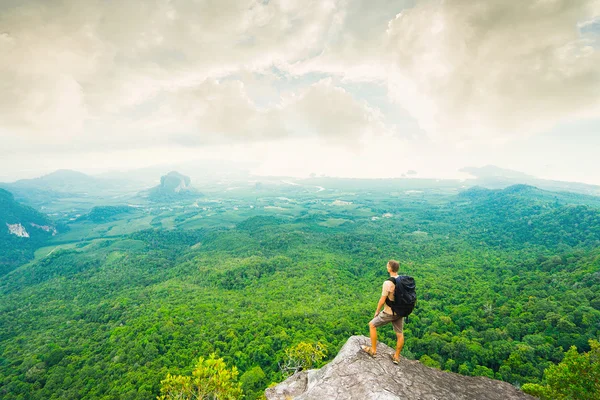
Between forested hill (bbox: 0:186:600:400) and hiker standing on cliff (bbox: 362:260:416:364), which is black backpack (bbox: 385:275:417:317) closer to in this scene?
hiker standing on cliff (bbox: 362:260:416:364)

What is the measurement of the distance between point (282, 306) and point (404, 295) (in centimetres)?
7364

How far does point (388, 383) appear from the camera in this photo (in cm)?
1085

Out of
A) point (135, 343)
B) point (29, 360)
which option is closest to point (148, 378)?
point (135, 343)

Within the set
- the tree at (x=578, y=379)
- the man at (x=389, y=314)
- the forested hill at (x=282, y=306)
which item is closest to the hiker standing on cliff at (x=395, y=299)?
the man at (x=389, y=314)

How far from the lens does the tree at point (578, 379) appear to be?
1880 cm

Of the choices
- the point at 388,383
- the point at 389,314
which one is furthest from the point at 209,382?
the point at 389,314

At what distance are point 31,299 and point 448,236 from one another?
227 m

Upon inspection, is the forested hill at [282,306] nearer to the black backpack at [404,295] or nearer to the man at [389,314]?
the man at [389,314]

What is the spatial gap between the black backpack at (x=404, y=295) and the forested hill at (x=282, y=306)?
102ft

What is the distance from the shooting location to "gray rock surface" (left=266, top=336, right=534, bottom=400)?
10.5 meters

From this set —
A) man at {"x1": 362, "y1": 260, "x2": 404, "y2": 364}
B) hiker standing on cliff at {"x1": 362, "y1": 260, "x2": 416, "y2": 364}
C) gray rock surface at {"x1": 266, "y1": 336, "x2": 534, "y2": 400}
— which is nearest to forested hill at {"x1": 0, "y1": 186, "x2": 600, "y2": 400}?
gray rock surface at {"x1": 266, "y1": 336, "x2": 534, "y2": 400}

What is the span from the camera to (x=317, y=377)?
13.1 m

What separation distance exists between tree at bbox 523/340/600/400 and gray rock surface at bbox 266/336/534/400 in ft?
44.2

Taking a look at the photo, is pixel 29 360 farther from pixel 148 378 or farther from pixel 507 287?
pixel 507 287
